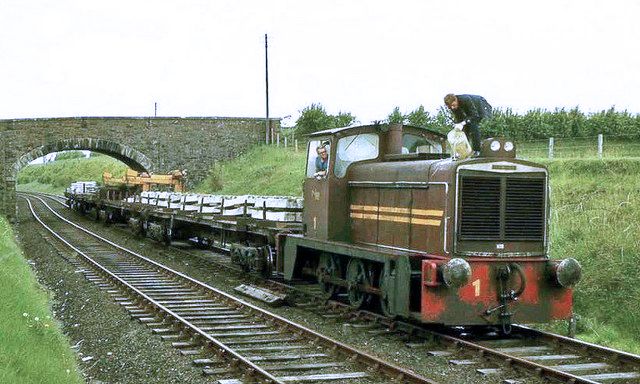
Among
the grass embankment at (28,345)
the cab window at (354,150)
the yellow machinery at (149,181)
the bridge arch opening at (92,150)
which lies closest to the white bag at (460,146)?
the cab window at (354,150)

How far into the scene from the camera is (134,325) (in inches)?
429

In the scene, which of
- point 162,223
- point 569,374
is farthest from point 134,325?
point 162,223

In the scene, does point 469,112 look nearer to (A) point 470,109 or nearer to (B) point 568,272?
(A) point 470,109

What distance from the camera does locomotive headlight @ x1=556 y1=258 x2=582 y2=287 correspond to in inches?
365

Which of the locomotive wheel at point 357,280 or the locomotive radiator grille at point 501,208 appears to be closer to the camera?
the locomotive radiator grille at point 501,208

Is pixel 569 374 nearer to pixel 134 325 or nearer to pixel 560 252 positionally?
pixel 134 325

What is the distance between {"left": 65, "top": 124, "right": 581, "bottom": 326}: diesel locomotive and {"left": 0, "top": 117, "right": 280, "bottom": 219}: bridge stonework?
29343 mm

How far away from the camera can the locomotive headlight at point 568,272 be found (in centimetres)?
928

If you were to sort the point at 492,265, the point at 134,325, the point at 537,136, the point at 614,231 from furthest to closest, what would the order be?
the point at 537,136 → the point at 614,231 → the point at 134,325 → the point at 492,265

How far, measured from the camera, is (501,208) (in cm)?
951

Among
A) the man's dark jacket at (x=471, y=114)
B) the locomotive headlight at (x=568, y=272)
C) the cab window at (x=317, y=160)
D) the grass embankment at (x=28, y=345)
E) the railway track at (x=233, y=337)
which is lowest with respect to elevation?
the railway track at (x=233, y=337)

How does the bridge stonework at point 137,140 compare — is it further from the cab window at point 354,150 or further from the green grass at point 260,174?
the cab window at point 354,150

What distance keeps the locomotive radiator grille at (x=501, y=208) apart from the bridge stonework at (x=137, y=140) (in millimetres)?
31790

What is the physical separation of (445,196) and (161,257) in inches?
493
